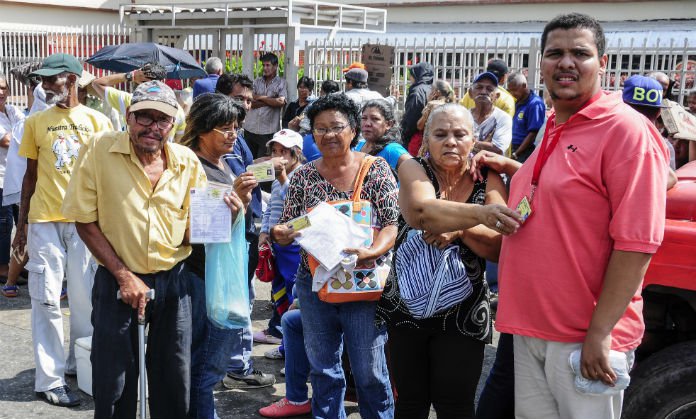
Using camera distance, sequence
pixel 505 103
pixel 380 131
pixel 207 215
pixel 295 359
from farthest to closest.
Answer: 1. pixel 505 103
2. pixel 380 131
3. pixel 295 359
4. pixel 207 215

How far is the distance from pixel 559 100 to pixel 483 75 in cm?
518

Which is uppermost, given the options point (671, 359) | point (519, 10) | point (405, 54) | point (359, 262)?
point (519, 10)

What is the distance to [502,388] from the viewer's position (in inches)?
143

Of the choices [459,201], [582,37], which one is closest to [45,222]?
[459,201]

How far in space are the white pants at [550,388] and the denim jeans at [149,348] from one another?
166cm

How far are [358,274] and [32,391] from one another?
8.38 ft

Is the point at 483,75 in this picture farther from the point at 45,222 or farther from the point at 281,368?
the point at 45,222

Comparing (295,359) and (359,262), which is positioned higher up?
(359,262)

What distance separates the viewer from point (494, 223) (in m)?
2.92

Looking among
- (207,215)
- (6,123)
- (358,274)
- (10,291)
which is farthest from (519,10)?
(207,215)

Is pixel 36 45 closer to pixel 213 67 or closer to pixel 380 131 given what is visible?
pixel 213 67

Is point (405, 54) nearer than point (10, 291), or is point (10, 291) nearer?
point (10, 291)

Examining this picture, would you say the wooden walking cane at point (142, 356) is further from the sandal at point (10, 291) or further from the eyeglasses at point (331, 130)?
the sandal at point (10, 291)

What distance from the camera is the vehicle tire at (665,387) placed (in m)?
3.38
